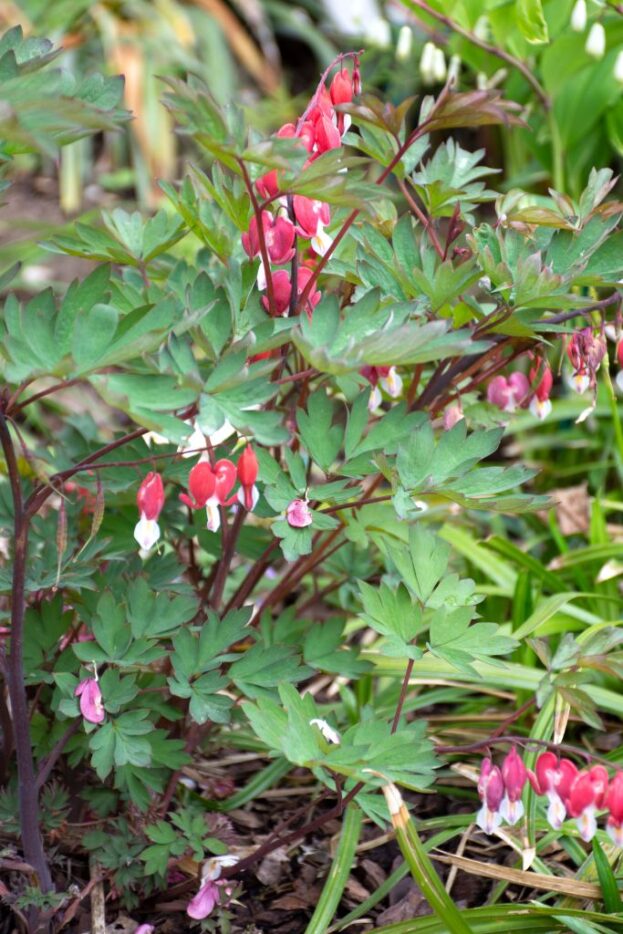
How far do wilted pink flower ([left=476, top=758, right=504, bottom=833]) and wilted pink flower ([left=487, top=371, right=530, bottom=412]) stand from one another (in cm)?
59

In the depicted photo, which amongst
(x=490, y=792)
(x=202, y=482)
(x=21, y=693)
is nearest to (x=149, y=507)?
(x=202, y=482)

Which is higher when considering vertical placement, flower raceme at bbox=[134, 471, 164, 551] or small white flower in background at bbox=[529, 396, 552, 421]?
flower raceme at bbox=[134, 471, 164, 551]

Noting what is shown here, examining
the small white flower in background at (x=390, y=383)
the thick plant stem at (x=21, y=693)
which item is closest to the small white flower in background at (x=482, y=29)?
the small white flower in background at (x=390, y=383)

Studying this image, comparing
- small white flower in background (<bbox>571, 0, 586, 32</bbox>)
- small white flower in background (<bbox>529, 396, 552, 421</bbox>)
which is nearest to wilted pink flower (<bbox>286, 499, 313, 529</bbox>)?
small white flower in background (<bbox>529, 396, 552, 421</bbox>)

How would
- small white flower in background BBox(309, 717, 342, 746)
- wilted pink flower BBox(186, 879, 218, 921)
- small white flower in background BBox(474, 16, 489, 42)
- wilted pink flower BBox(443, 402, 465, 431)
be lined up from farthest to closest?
small white flower in background BBox(474, 16, 489, 42) < wilted pink flower BBox(443, 402, 465, 431) < wilted pink flower BBox(186, 879, 218, 921) < small white flower in background BBox(309, 717, 342, 746)

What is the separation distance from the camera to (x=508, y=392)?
1555 mm

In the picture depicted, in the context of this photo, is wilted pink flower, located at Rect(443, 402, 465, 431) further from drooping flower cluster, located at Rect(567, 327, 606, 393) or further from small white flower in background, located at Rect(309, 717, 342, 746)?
small white flower in background, located at Rect(309, 717, 342, 746)

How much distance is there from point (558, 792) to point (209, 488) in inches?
20.6

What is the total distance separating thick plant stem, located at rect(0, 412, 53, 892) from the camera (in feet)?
3.75

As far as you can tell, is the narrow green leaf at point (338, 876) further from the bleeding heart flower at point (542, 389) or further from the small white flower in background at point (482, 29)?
the small white flower in background at point (482, 29)

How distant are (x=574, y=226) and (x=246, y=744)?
1026mm

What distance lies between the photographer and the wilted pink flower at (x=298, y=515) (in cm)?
120

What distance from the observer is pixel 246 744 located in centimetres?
178

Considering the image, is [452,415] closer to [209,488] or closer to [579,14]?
[209,488]
